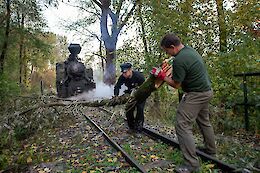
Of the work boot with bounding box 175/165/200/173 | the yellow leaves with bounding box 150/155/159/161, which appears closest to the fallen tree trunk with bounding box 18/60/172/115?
the yellow leaves with bounding box 150/155/159/161

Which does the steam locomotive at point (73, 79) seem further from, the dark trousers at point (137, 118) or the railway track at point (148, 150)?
the dark trousers at point (137, 118)

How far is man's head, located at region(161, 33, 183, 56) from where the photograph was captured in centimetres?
445

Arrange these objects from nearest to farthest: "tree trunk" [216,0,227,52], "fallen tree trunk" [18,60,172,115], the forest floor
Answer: the forest floor, "fallen tree trunk" [18,60,172,115], "tree trunk" [216,0,227,52]

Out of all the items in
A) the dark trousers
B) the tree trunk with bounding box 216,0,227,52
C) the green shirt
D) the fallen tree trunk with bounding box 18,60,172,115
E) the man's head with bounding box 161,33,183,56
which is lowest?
the dark trousers

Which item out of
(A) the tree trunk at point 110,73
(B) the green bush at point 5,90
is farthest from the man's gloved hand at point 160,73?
(A) the tree trunk at point 110,73

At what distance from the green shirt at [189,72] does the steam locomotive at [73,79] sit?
14454mm

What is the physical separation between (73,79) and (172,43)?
1473 cm

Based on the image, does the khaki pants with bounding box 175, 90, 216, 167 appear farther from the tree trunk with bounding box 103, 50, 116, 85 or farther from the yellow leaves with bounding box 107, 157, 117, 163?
the tree trunk with bounding box 103, 50, 116, 85

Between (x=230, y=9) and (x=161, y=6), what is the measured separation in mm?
2503

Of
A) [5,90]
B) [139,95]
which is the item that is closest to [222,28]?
[139,95]

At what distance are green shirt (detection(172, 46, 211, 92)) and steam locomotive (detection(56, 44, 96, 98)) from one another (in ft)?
47.4

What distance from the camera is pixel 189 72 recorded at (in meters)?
4.39

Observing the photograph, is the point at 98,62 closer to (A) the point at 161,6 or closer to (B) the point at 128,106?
(A) the point at 161,6

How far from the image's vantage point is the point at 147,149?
6066 millimetres
